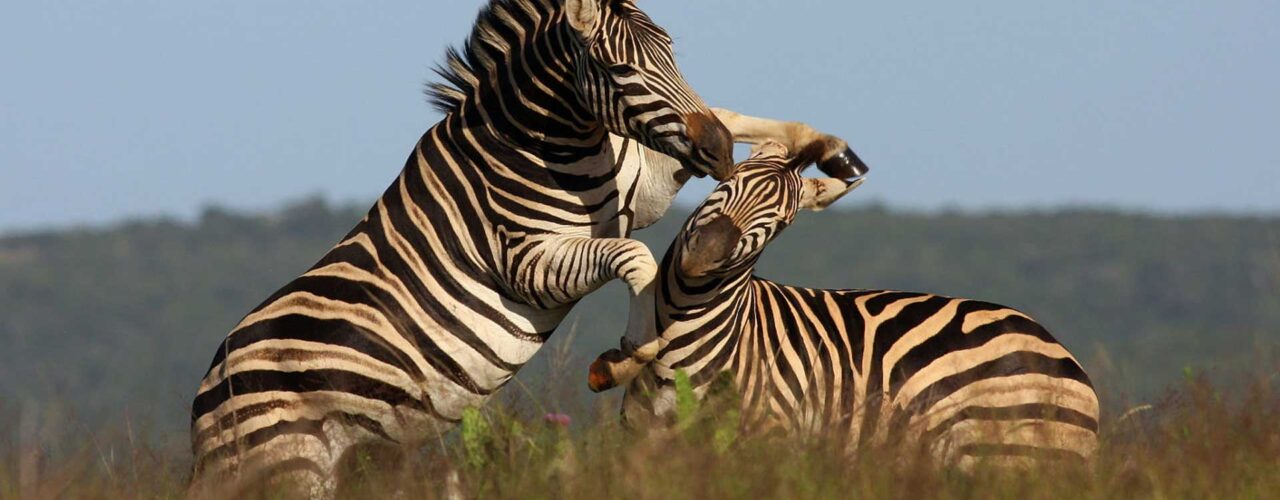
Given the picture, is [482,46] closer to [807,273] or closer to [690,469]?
[690,469]

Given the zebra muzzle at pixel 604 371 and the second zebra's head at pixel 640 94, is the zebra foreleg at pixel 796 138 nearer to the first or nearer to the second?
the second zebra's head at pixel 640 94

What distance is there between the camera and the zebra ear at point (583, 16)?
20.1ft

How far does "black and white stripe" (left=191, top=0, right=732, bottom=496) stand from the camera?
247 inches

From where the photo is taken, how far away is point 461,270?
652 centimetres

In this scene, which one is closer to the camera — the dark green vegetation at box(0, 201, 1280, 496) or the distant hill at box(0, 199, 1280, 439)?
the dark green vegetation at box(0, 201, 1280, 496)

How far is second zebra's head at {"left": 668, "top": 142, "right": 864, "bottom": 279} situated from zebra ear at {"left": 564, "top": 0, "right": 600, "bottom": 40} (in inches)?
28.0

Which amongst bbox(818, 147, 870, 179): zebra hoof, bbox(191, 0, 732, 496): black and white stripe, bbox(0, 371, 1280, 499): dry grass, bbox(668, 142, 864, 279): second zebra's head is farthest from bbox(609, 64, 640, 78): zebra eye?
bbox(0, 371, 1280, 499): dry grass

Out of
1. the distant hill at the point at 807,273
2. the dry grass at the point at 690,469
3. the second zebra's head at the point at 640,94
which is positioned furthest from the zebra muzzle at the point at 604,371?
the distant hill at the point at 807,273

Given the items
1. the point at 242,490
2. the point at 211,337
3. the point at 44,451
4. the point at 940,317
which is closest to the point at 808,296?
the point at 940,317

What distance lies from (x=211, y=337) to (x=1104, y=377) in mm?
86505

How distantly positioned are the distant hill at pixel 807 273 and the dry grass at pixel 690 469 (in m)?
65.5

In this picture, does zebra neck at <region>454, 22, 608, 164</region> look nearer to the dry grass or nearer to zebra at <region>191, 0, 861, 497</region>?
zebra at <region>191, 0, 861, 497</region>

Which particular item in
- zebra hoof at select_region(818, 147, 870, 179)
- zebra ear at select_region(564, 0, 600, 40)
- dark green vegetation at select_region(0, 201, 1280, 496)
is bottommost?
zebra hoof at select_region(818, 147, 870, 179)

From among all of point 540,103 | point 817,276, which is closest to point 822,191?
point 540,103
